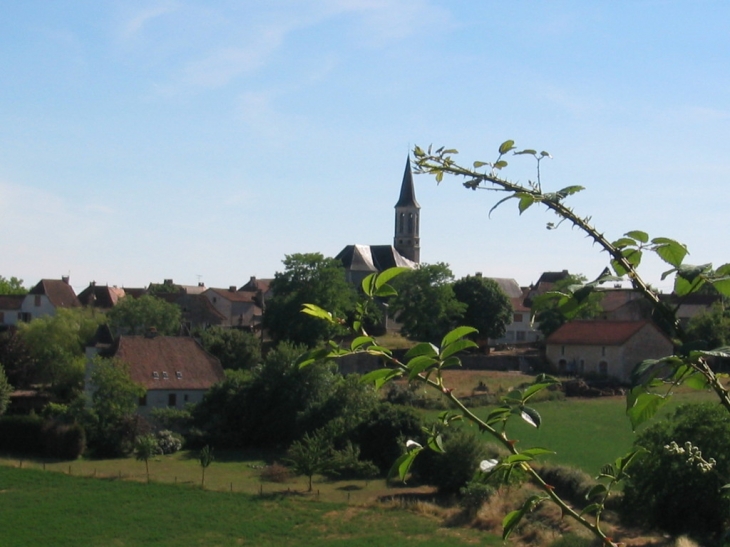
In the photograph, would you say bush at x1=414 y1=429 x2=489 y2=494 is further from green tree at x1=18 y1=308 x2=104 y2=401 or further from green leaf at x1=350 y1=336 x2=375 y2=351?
green leaf at x1=350 y1=336 x2=375 y2=351

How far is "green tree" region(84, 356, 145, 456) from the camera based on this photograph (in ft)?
115

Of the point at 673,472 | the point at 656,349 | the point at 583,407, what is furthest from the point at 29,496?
the point at 656,349

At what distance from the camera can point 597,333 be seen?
51.0 m

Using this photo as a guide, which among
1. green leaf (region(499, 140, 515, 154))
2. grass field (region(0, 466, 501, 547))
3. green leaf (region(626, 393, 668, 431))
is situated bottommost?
grass field (region(0, 466, 501, 547))

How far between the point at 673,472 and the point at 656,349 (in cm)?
3056

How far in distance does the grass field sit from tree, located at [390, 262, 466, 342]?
28.0m

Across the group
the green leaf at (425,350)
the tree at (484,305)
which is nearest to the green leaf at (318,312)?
the green leaf at (425,350)

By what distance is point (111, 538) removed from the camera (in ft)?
78.7

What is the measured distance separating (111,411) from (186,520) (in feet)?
36.6

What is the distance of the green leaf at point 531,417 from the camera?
6.42ft

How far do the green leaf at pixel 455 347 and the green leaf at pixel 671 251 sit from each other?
1.47 ft

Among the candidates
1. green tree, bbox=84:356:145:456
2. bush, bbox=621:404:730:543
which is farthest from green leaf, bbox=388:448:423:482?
green tree, bbox=84:356:145:456

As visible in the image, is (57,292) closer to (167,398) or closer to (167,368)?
(167,368)

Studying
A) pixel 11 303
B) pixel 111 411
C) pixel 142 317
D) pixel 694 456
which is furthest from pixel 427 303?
pixel 694 456
